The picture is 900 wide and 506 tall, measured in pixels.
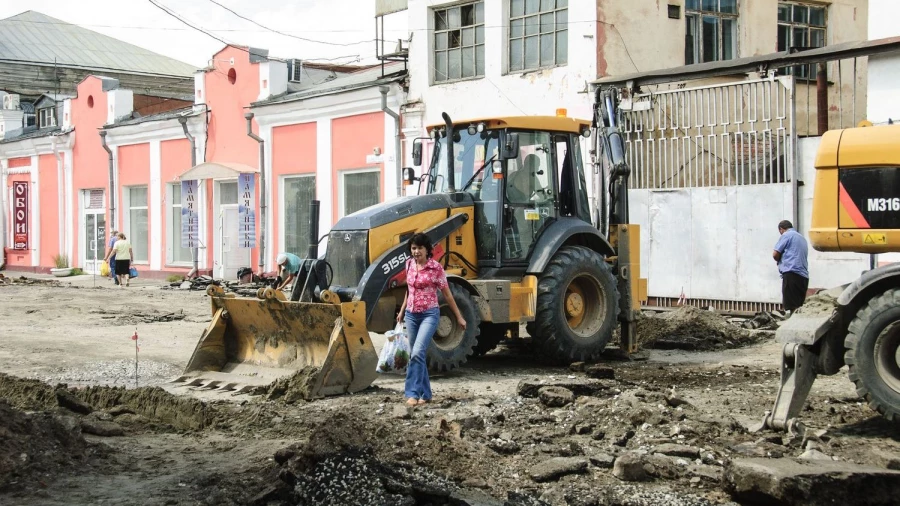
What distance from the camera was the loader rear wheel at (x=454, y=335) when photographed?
36.5 feet

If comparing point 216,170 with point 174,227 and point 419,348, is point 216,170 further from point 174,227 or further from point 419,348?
point 419,348

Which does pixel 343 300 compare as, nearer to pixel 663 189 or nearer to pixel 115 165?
pixel 663 189

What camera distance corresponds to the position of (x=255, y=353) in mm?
11250

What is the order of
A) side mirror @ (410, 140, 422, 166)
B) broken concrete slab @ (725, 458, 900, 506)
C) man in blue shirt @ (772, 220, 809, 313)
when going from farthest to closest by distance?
man in blue shirt @ (772, 220, 809, 313) < side mirror @ (410, 140, 422, 166) < broken concrete slab @ (725, 458, 900, 506)

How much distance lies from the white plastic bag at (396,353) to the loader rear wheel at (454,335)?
3.34ft

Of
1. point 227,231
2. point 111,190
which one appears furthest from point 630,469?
point 111,190

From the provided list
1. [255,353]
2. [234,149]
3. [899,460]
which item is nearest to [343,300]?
[255,353]

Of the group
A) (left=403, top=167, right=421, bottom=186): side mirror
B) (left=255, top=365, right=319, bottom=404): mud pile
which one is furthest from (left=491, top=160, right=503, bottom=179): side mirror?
(left=255, top=365, right=319, bottom=404): mud pile

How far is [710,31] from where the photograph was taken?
21219mm

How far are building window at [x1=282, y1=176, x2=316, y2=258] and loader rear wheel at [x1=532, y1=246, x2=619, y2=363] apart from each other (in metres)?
15.0

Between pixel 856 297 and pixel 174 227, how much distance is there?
86.3 ft

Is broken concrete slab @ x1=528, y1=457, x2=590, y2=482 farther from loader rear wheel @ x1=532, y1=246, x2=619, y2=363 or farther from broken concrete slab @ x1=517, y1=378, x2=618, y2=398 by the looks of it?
loader rear wheel @ x1=532, y1=246, x2=619, y2=363

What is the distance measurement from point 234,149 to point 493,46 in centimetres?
984

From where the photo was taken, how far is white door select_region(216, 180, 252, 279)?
95.5 ft
